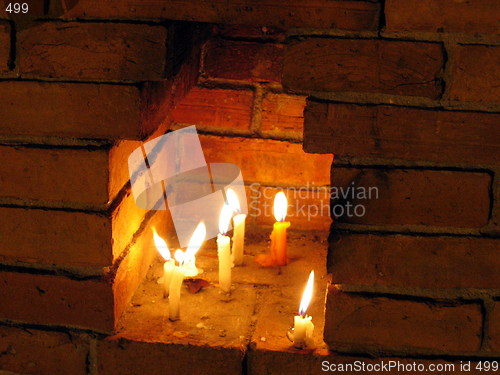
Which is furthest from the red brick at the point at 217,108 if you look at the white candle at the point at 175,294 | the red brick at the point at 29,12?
the red brick at the point at 29,12

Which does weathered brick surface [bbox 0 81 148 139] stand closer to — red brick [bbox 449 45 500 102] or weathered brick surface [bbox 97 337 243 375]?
weathered brick surface [bbox 97 337 243 375]

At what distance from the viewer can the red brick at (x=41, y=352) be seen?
1271 mm

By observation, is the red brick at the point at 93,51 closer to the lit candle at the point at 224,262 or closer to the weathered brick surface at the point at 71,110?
the weathered brick surface at the point at 71,110

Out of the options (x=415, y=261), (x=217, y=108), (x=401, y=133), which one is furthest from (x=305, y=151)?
(x=217, y=108)

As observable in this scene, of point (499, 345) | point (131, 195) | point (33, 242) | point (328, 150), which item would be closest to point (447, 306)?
point (499, 345)

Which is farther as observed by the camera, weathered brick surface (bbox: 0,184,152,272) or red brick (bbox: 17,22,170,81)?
weathered brick surface (bbox: 0,184,152,272)

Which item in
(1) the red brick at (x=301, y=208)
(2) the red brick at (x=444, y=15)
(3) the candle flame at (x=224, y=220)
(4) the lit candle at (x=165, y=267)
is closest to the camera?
(2) the red brick at (x=444, y=15)

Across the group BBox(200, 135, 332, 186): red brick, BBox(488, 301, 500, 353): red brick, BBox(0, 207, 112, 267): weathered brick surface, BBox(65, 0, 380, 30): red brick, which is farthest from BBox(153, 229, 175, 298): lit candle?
BBox(488, 301, 500, 353): red brick

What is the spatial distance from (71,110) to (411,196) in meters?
0.65

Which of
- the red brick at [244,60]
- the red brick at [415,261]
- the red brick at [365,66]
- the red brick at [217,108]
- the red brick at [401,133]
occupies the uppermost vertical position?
the red brick at [244,60]

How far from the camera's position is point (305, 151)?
3.63 feet

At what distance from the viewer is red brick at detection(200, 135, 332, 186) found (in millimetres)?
1715

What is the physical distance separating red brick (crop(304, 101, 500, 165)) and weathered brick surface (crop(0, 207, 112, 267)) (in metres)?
0.45

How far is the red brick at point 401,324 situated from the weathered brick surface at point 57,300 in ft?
1.50
